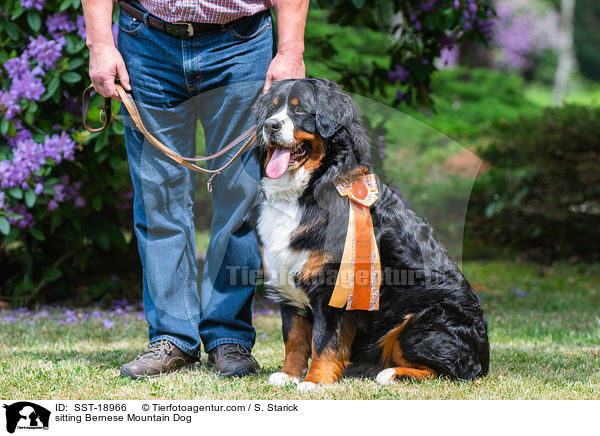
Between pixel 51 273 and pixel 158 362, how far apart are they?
8.33 ft

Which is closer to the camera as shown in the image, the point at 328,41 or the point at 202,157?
the point at 202,157

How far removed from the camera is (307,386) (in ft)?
9.75

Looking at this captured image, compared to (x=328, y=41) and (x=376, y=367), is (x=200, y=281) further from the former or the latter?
(x=328, y=41)

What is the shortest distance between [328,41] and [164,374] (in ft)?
11.8

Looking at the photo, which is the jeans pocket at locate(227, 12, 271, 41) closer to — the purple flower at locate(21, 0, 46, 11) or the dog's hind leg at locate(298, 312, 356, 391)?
the dog's hind leg at locate(298, 312, 356, 391)

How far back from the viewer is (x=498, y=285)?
6633mm

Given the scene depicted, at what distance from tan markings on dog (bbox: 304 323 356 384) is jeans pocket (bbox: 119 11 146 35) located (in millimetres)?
1688

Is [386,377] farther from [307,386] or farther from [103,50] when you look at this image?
[103,50]

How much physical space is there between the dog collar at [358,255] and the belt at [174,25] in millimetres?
967

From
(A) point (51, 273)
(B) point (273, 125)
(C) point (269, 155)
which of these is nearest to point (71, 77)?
(A) point (51, 273)

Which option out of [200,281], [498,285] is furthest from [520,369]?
[498,285]

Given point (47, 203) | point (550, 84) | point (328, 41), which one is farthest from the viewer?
point (550, 84)

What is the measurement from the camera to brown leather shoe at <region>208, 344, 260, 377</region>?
10.9 ft
